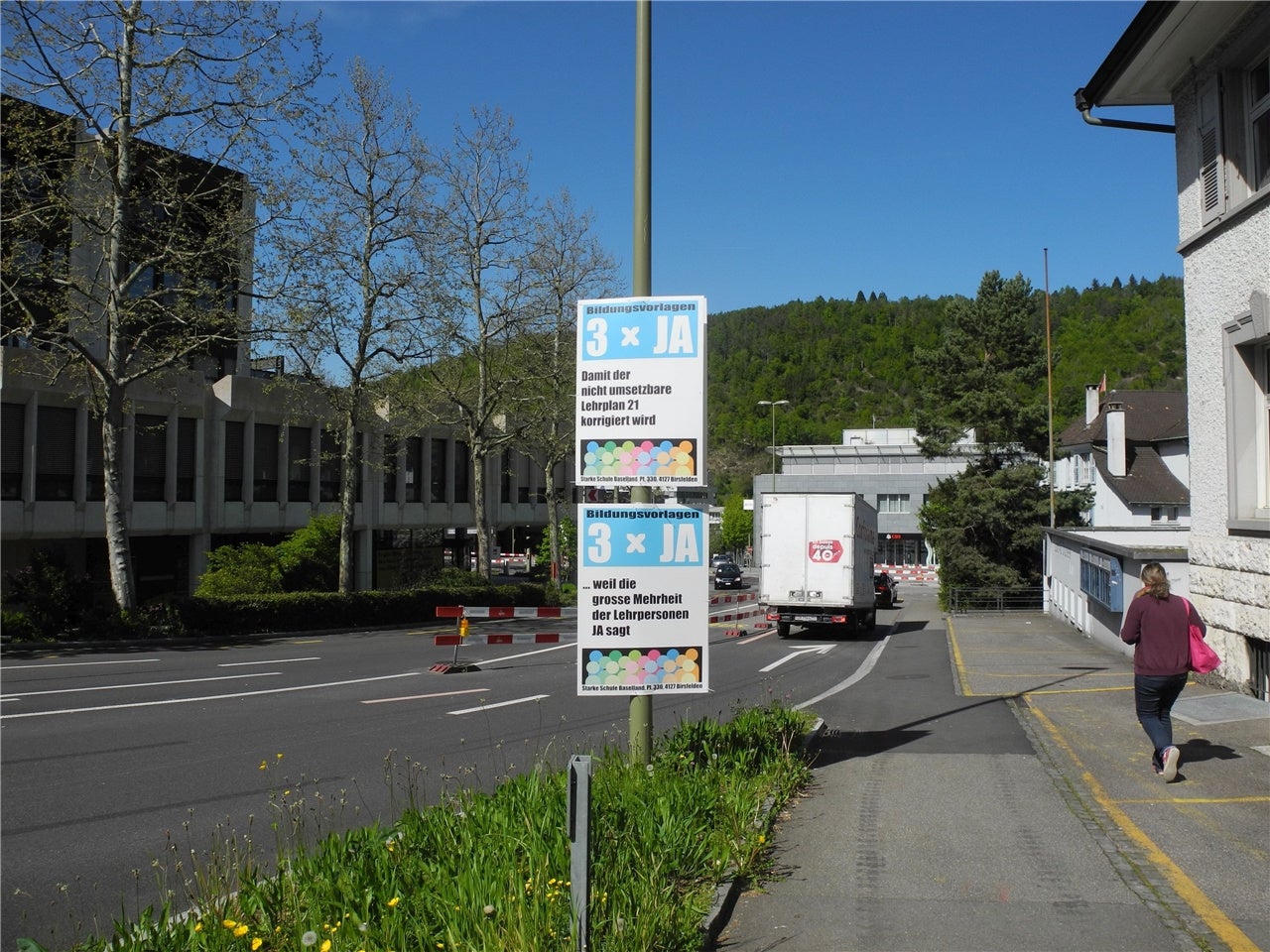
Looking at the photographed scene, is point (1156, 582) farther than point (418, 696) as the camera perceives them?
No

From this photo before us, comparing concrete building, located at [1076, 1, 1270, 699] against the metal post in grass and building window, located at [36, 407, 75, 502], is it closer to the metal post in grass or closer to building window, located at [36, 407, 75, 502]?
the metal post in grass

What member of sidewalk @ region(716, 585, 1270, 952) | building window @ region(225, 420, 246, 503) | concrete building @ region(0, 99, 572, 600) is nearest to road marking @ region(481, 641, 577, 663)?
sidewalk @ region(716, 585, 1270, 952)

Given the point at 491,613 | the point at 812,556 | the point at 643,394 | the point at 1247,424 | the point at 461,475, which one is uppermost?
the point at 461,475

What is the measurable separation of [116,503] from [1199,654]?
22457 mm

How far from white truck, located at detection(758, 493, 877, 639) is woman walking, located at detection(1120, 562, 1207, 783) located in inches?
699

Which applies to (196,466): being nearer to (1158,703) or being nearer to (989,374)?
(1158,703)

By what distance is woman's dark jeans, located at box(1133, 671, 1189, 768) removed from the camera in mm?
8125

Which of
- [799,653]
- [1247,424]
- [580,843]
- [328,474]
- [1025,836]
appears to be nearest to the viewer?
[580,843]

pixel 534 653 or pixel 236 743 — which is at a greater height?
pixel 236 743

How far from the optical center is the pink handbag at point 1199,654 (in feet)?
26.6

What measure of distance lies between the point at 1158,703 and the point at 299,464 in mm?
36973

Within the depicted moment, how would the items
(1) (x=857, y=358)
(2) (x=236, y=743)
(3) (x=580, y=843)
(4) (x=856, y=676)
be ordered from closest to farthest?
(3) (x=580, y=843), (2) (x=236, y=743), (4) (x=856, y=676), (1) (x=857, y=358)

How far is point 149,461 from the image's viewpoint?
113 ft

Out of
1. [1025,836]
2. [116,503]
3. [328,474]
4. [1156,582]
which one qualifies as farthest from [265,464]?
[1025,836]
